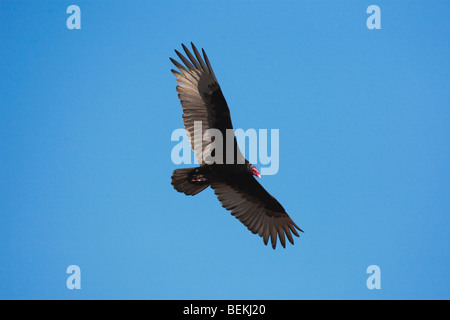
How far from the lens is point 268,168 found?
26.1 feet

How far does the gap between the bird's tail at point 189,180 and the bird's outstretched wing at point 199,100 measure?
24 cm

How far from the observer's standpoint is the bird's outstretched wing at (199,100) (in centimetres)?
761

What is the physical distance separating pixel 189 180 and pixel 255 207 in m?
1.33

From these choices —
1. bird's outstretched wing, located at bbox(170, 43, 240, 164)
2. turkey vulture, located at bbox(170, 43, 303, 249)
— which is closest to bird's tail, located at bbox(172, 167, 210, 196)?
turkey vulture, located at bbox(170, 43, 303, 249)

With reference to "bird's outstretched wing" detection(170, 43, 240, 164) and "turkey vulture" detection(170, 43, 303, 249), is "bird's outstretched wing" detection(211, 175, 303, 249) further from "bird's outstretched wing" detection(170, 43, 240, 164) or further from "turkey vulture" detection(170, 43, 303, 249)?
"bird's outstretched wing" detection(170, 43, 240, 164)

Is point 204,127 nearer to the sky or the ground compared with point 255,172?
nearer to the sky

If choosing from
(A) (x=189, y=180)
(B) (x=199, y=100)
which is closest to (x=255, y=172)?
(A) (x=189, y=180)

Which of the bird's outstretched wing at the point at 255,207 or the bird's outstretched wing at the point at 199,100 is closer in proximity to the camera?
the bird's outstretched wing at the point at 199,100

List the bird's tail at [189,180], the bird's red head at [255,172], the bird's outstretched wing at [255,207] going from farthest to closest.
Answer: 1. the bird's outstretched wing at [255,207]
2. the bird's red head at [255,172]
3. the bird's tail at [189,180]

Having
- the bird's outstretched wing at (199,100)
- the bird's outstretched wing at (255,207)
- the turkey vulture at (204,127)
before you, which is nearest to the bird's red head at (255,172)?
the turkey vulture at (204,127)

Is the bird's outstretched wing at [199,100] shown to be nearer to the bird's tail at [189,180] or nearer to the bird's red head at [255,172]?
the bird's tail at [189,180]

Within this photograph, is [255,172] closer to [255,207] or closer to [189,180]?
[255,207]

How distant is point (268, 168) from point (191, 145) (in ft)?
4.32

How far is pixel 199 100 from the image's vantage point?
25.2ft
